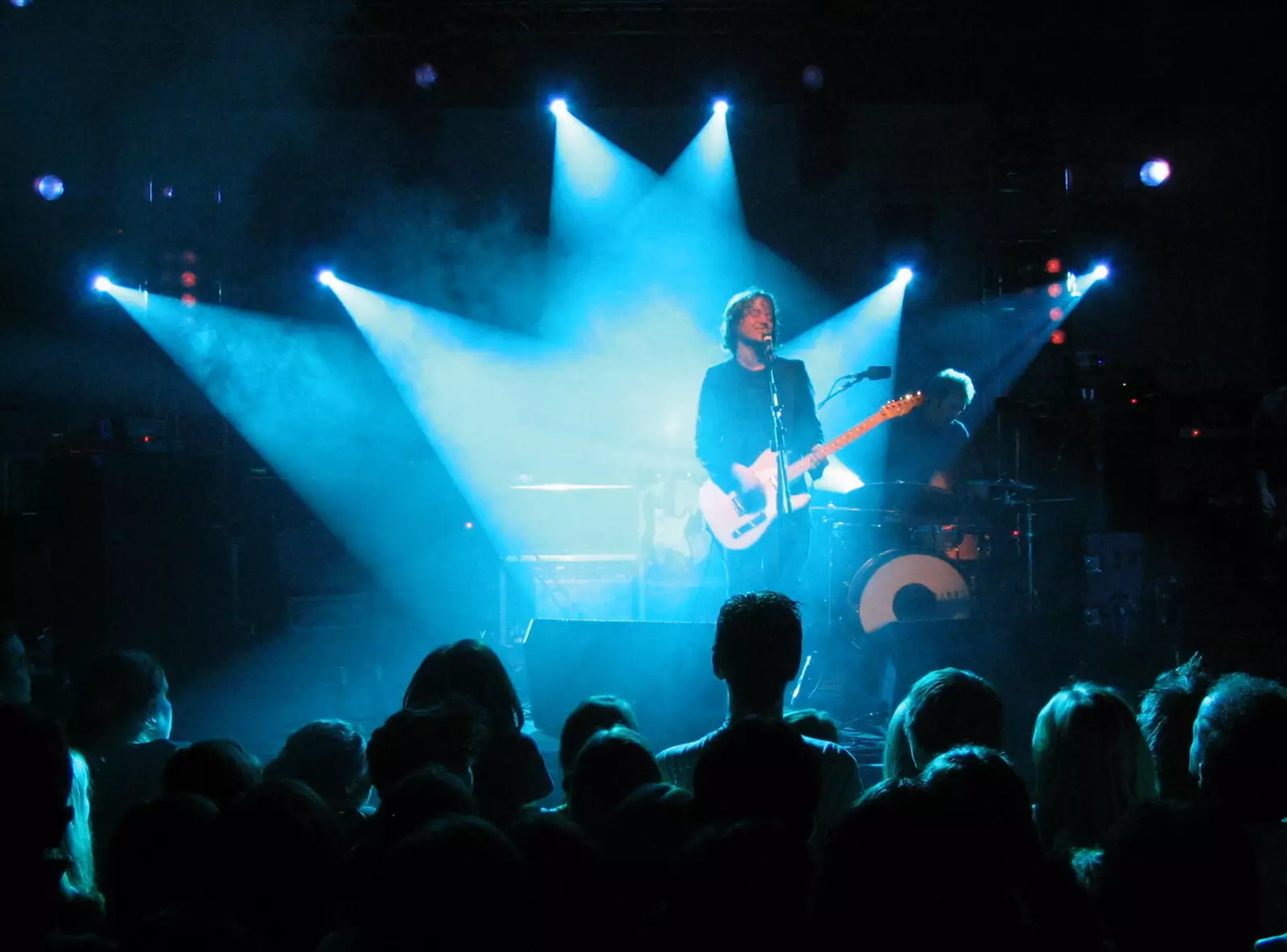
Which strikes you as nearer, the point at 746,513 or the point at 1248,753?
the point at 1248,753

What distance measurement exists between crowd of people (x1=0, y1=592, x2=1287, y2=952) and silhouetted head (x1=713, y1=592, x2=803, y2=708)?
24cm

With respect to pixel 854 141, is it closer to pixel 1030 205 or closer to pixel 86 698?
pixel 1030 205

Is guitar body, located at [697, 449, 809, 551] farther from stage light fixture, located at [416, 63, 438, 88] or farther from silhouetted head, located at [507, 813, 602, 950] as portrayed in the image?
stage light fixture, located at [416, 63, 438, 88]

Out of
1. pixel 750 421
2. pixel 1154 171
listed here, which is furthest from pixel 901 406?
pixel 1154 171

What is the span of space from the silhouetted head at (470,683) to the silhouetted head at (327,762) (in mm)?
357

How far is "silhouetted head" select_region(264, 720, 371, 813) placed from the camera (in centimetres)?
247

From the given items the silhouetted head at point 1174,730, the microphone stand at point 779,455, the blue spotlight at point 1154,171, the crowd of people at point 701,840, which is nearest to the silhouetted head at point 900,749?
the crowd of people at point 701,840

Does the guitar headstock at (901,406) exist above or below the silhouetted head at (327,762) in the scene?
above

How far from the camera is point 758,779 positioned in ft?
5.49

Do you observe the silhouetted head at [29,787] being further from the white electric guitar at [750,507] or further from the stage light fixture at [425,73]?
the stage light fixture at [425,73]

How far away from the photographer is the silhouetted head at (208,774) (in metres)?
2.17

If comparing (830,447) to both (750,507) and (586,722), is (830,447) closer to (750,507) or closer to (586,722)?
(750,507)

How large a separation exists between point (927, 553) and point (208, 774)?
183 inches

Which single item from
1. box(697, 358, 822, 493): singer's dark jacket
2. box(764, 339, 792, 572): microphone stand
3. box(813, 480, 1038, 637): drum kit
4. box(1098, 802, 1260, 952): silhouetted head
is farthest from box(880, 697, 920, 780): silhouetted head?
box(813, 480, 1038, 637): drum kit
